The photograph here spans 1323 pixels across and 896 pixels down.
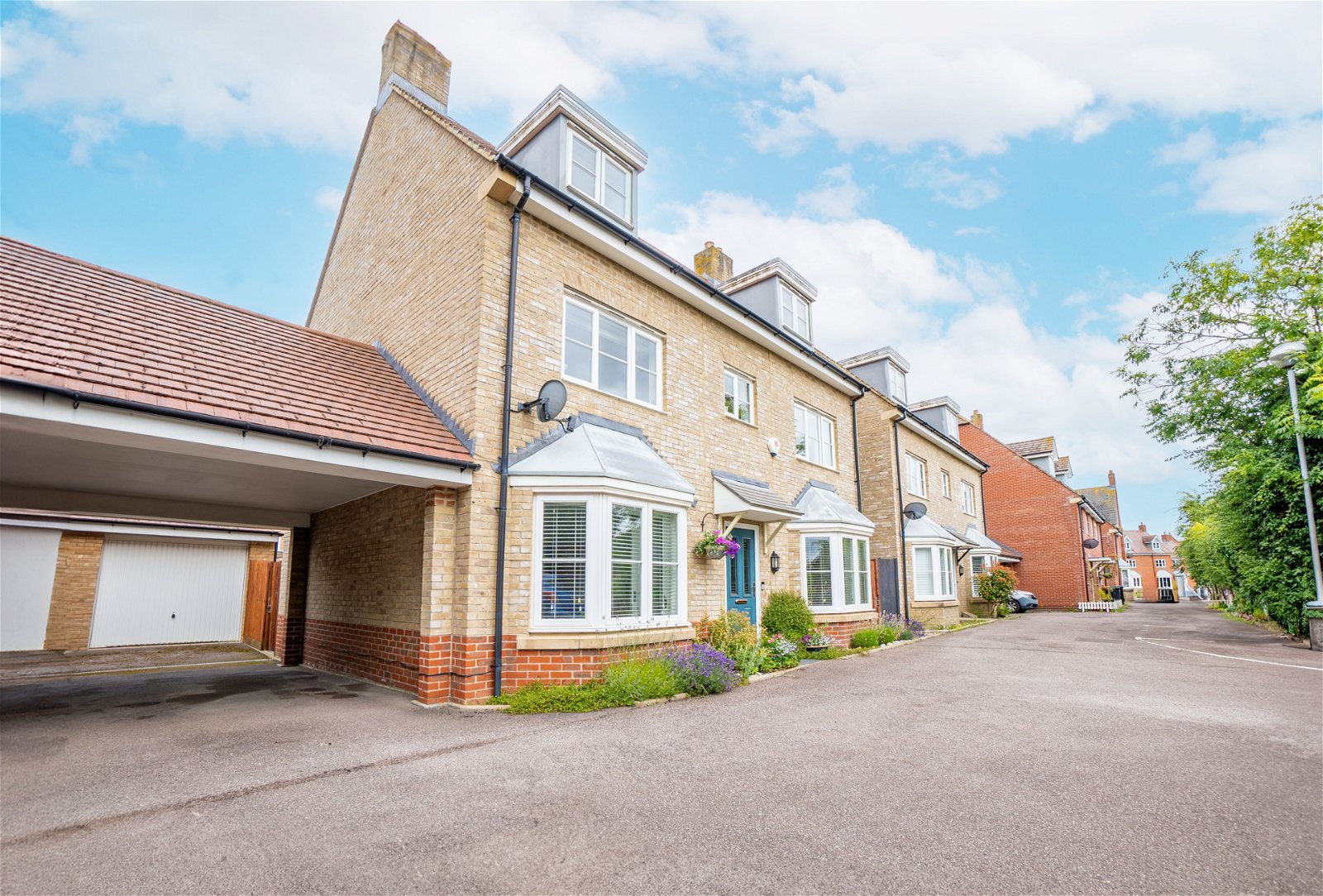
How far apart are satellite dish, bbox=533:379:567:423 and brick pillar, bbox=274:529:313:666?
6.81 metres

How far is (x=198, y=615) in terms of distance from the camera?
17047 millimetres

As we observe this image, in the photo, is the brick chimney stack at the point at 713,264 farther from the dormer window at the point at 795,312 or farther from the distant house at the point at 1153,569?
the distant house at the point at 1153,569

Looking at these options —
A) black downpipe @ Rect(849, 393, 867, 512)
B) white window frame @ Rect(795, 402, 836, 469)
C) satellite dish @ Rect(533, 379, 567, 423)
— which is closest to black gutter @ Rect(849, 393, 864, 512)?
black downpipe @ Rect(849, 393, 867, 512)

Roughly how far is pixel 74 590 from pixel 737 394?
56.0 feet

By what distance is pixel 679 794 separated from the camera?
4312 millimetres

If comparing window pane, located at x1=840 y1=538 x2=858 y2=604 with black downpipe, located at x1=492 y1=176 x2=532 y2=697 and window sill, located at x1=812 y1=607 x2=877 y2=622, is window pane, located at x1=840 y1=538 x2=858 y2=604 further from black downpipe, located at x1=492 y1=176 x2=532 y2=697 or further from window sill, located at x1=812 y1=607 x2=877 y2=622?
black downpipe, located at x1=492 y1=176 x2=532 y2=697

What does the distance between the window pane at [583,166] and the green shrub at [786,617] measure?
Result: 813 cm

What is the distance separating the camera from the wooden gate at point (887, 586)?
661 inches

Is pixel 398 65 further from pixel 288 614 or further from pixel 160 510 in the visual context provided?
pixel 288 614

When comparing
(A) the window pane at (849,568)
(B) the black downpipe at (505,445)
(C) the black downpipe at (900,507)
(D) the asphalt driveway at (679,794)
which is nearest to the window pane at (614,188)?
(B) the black downpipe at (505,445)

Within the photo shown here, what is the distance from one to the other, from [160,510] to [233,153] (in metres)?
6.68

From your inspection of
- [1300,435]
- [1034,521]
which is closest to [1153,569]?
[1034,521]

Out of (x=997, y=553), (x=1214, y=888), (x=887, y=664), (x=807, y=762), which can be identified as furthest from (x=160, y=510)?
(x=997, y=553)

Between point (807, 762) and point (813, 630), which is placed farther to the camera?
point (813, 630)
